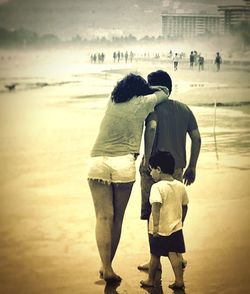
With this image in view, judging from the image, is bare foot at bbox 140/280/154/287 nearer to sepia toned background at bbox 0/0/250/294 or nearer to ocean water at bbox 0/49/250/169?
sepia toned background at bbox 0/0/250/294

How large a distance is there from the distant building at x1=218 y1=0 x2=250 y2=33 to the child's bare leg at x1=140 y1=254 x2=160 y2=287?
1.53 metres

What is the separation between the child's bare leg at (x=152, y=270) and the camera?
13.3 ft

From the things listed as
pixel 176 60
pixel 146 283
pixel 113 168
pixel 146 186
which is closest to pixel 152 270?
pixel 146 283

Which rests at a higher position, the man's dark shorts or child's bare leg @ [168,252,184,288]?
the man's dark shorts

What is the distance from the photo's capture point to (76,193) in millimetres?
A: 4215

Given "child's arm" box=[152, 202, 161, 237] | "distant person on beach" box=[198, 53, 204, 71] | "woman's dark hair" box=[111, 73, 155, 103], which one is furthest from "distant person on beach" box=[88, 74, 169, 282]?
"distant person on beach" box=[198, 53, 204, 71]

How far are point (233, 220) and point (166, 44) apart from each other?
1.18 metres

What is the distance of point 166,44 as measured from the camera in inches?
172

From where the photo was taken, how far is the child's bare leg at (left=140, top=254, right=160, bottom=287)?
13.3ft

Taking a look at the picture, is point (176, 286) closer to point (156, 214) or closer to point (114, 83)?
point (156, 214)

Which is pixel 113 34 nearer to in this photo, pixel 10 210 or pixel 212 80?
pixel 212 80

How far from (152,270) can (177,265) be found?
153 mm

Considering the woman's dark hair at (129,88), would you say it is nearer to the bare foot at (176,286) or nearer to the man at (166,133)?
the man at (166,133)

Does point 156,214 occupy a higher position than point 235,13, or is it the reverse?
point 235,13
